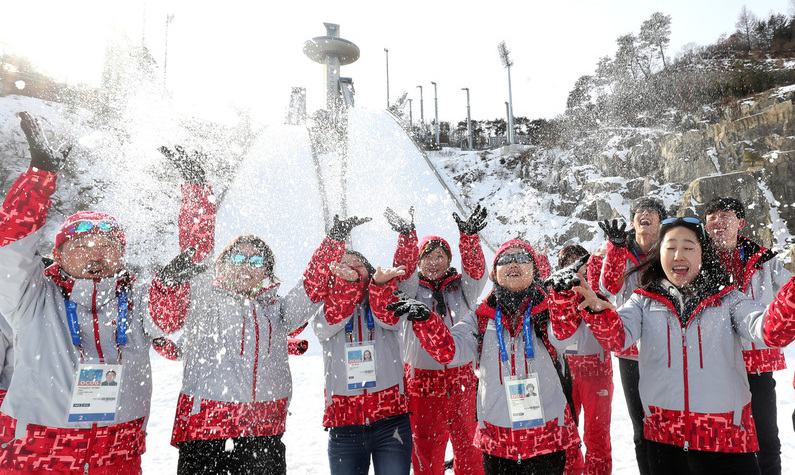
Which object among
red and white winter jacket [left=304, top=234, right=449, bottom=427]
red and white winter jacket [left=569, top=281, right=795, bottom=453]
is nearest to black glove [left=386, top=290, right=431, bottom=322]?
red and white winter jacket [left=304, top=234, right=449, bottom=427]

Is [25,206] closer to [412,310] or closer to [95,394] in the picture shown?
[95,394]

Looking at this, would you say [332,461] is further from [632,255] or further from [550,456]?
[632,255]

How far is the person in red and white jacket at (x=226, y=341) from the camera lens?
1969mm

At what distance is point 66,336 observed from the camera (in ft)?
6.09

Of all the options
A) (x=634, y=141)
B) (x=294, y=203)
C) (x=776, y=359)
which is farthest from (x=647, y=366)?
(x=634, y=141)

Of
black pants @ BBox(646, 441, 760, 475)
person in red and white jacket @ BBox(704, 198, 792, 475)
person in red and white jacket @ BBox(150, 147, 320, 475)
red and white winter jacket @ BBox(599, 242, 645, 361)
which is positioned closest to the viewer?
black pants @ BBox(646, 441, 760, 475)

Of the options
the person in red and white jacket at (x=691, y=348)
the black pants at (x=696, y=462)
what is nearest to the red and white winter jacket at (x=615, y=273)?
the person in red and white jacket at (x=691, y=348)

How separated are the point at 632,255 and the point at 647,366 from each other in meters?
1.15

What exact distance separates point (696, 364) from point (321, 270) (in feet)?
5.53

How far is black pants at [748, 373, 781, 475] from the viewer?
2195 millimetres

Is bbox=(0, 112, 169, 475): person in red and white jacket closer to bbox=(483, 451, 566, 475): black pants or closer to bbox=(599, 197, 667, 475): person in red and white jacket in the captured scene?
bbox=(483, 451, 566, 475): black pants

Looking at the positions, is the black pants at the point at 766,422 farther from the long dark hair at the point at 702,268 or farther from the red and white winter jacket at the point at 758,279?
the long dark hair at the point at 702,268

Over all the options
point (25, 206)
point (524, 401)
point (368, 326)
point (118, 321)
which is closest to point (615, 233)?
point (524, 401)

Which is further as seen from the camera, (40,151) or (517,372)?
(517,372)
